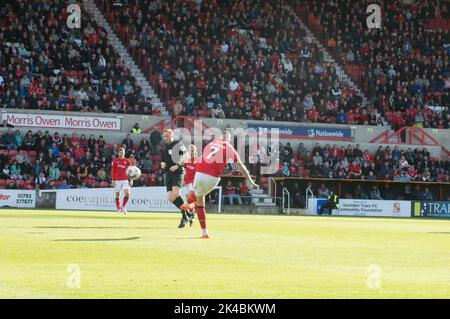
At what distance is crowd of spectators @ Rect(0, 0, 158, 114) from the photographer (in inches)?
1750

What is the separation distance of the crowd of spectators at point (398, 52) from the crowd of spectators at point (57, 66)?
14919 millimetres

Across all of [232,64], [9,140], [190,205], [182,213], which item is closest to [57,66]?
[9,140]

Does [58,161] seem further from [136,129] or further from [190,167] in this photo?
[190,167]

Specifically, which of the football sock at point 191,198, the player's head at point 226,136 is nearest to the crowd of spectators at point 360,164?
the football sock at point 191,198

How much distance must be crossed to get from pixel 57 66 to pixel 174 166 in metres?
23.8

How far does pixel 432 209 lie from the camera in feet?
154

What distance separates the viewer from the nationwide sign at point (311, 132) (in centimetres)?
4812

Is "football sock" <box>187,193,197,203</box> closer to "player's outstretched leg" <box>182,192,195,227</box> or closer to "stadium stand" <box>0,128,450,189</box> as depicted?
"player's outstretched leg" <box>182,192,195,227</box>

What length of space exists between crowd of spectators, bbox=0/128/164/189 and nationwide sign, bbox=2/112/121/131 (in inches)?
56.5

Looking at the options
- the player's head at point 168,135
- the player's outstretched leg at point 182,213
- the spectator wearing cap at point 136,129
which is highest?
the spectator wearing cap at point 136,129

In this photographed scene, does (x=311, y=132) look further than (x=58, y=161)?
Yes

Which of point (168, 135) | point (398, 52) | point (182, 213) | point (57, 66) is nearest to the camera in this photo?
point (182, 213)

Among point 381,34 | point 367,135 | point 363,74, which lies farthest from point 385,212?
point 381,34

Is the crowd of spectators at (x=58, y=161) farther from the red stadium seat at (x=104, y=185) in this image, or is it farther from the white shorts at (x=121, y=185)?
the white shorts at (x=121, y=185)
